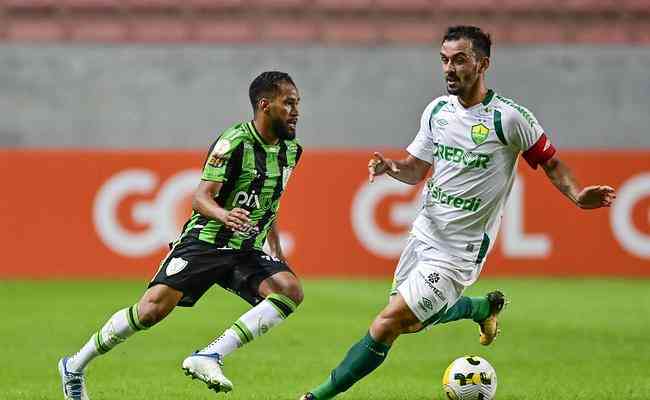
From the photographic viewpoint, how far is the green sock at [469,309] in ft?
25.1

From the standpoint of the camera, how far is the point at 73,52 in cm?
1838

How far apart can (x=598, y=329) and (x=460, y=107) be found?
496cm

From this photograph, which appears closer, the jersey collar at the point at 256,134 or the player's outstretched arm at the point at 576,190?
the player's outstretched arm at the point at 576,190

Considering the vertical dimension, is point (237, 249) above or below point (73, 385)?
above

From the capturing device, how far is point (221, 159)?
6.81m

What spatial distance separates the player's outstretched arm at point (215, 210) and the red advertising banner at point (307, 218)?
325 inches

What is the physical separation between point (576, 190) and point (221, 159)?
1937 mm

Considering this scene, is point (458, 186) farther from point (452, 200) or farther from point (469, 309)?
point (469, 309)

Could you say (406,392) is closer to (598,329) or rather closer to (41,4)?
(598,329)

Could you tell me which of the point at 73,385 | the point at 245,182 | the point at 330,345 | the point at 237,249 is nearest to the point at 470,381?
the point at 237,249

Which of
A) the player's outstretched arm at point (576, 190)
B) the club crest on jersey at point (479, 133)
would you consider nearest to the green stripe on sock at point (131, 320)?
the club crest on jersey at point (479, 133)

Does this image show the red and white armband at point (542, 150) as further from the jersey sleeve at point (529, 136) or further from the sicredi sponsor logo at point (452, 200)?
the sicredi sponsor logo at point (452, 200)

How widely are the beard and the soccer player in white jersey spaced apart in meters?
0.54

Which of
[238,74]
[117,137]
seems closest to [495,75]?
[238,74]
